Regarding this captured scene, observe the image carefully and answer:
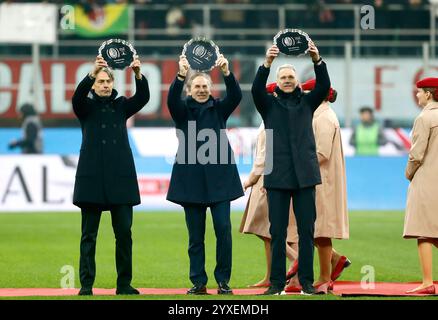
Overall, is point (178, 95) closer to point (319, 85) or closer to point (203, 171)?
point (203, 171)

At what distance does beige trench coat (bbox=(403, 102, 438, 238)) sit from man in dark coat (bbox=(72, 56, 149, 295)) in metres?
2.77

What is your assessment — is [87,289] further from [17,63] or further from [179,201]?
[17,63]

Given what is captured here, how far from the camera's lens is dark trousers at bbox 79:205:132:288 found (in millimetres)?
12484

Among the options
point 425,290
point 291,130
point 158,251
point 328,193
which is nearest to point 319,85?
point 291,130

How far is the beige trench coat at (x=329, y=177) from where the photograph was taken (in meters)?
13.3

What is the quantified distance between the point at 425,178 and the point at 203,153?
2282 millimetres

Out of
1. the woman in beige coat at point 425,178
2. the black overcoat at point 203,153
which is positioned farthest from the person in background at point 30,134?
the woman in beige coat at point 425,178

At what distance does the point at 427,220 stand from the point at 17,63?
18.8 meters

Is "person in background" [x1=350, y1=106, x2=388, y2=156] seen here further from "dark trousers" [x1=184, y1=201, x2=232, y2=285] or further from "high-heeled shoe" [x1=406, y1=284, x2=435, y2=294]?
"dark trousers" [x1=184, y1=201, x2=232, y2=285]

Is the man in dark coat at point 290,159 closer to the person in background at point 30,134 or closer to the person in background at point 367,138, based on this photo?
the person in background at point 367,138

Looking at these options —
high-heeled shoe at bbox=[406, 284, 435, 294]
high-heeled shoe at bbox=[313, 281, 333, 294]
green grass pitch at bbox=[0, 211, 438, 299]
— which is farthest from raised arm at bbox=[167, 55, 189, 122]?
high-heeled shoe at bbox=[406, 284, 435, 294]

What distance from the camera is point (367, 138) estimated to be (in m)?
28.1
